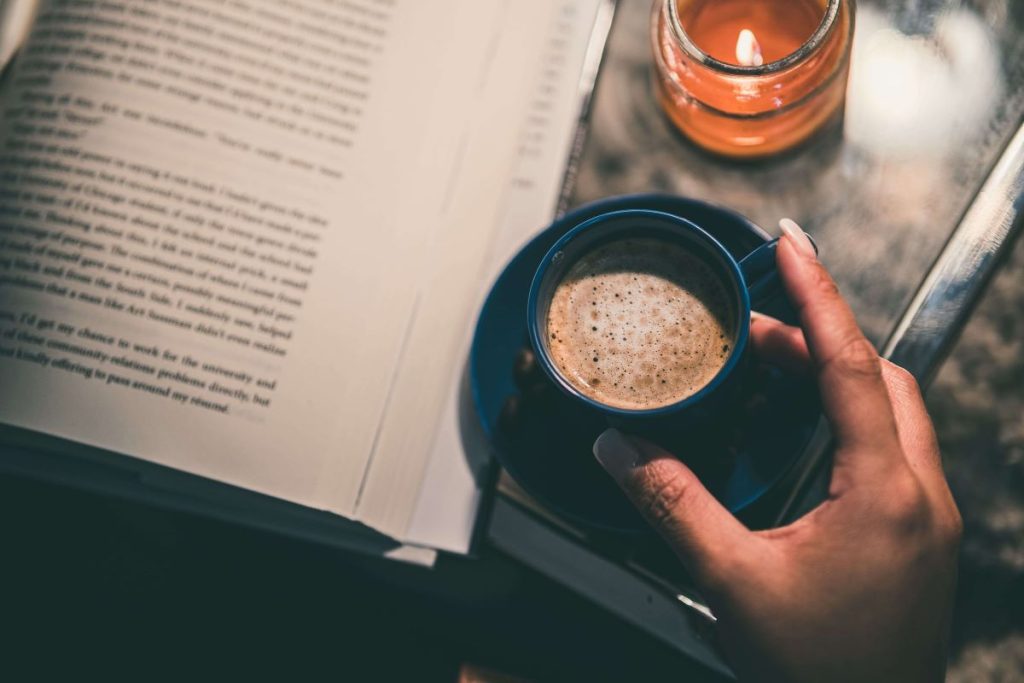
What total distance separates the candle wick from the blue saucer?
0.38 feet

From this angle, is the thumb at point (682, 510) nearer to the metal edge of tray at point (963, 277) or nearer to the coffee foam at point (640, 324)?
the coffee foam at point (640, 324)

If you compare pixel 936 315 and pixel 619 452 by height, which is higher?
pixel 936 315

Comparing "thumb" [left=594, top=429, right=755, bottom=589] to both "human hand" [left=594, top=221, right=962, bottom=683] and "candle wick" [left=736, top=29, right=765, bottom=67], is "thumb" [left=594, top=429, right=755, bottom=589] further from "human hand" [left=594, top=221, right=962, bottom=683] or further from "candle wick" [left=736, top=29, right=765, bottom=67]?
"candle wick" [left=736, top=29, right=765, bottom=67]

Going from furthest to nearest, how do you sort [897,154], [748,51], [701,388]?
1. [897,154]
2. [748,51]
3. [701,388]

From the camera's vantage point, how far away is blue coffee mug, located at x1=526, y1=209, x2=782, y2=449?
43cm

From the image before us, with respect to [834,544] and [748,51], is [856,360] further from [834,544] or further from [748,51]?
[748,51]

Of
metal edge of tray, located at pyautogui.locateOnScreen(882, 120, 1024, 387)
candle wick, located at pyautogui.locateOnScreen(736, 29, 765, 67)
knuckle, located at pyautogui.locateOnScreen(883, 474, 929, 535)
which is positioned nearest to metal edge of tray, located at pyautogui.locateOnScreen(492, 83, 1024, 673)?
metal edge of tray, located at pyautogui.locateOnScreen(882, 120, 1024, 387)

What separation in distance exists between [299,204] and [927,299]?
1.72 ft

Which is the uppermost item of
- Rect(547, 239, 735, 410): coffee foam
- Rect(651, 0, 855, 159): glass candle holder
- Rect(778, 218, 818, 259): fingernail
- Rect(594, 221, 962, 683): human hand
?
Rect(651, 0, 855, 159): glass candle holder

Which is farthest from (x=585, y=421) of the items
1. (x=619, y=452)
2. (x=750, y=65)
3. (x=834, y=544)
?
(x=750, y=65)

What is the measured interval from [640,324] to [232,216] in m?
0.35

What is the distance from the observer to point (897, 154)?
65cm

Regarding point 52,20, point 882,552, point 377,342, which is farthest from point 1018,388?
point 52,20

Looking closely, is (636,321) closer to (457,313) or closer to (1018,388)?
(457,313)
